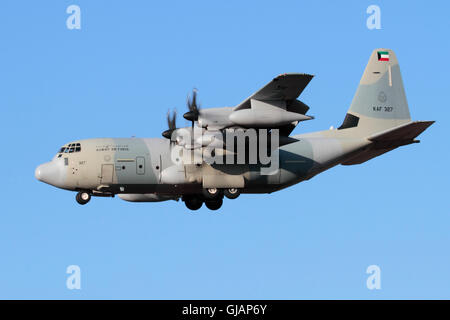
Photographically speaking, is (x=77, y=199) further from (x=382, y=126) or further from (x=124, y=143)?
(x=382, y=126)

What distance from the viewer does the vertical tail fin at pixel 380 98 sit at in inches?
1361

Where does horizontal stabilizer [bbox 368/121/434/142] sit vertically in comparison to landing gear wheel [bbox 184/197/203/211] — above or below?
above

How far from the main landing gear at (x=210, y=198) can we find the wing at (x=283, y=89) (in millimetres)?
3941

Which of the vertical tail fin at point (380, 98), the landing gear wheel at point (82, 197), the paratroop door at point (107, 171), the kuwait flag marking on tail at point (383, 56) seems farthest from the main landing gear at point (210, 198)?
the kuwait flag marking on tail at point (383, 56)

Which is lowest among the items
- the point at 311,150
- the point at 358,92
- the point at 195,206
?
the point at 195,206

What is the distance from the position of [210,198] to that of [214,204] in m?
1.23

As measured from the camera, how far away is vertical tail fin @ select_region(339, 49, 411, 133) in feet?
113

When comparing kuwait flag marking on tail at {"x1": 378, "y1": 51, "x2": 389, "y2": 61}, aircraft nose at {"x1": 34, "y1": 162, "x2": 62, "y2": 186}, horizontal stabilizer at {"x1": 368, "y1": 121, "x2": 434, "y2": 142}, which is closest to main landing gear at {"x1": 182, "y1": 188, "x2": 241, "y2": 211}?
aircraft nose at {"x1": 34, "y1": 162, "x2": 62, "y2": 186}

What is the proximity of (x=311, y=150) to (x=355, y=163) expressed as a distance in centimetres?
282

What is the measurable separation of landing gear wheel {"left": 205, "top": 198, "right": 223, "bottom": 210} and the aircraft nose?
18.7ft

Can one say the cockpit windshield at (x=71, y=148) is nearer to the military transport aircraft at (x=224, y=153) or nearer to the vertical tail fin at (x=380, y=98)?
the military transport aircraft at (x=224, y=153)

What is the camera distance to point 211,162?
105ft

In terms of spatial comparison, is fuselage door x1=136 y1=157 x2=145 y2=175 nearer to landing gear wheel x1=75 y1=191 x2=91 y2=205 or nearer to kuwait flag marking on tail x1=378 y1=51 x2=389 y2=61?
landing gear wheel x1=75 y1=191 x2=91 y2=205
